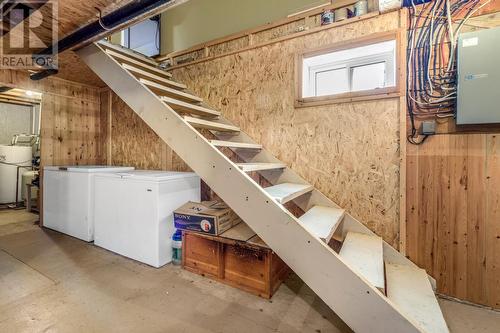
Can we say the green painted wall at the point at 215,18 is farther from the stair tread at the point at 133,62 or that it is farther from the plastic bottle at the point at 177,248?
the plastic bottle at the point at 177,248

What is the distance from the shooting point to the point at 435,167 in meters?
1.92

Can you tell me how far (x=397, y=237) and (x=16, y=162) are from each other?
7.22 meters

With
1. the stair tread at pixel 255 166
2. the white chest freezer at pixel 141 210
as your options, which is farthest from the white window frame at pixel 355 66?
the white chest freezer at pixel 141 210

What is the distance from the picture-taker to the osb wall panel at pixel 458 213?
1.77 m

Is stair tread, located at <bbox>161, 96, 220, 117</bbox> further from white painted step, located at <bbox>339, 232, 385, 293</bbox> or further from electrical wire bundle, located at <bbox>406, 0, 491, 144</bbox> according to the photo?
electrical wire bundle, located at <bbox>406, 0, 491, 144</bbox>

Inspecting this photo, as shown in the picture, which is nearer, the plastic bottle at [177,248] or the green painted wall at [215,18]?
the plastic bottle at [177,248]

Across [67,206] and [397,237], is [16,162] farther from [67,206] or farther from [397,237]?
[397,237]

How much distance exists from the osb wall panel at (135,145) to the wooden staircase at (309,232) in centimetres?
114

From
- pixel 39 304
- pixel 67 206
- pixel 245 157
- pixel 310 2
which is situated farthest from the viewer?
pixel 67 206

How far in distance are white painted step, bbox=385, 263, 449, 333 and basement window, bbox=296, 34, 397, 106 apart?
1474mm

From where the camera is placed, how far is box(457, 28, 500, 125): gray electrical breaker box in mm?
1642

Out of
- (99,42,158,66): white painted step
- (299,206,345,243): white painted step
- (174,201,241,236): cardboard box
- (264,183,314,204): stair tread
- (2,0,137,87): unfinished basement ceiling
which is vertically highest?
(99,42,158,66): white painted step

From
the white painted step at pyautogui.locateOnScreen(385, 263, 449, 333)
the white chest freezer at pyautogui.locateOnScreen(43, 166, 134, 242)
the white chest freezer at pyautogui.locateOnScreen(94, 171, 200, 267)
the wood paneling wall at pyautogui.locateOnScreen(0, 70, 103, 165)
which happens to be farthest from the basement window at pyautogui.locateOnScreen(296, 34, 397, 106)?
the wood paneling wall at pyautogui.locateOnScreen(0, 70, 103, 165)

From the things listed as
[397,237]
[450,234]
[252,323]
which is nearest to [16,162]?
[252,323]
